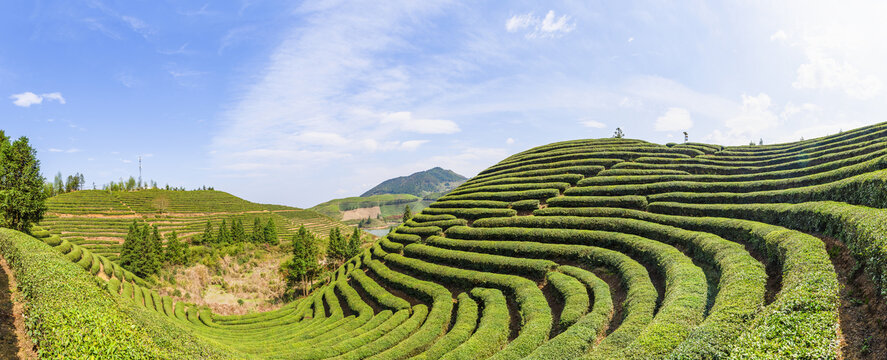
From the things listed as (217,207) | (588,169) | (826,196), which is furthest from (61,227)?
(826,196)

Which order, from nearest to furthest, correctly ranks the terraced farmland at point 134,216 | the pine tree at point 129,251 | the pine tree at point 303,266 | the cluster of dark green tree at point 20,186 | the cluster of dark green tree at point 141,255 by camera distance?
1. the cluster of dark green tree at point 20,186
2. the cluster of dark green tree at point 141,255
3. the pine tree at point 129,251
4. the pine tree at point 303,266
5. the terraced farmland at point 134,216

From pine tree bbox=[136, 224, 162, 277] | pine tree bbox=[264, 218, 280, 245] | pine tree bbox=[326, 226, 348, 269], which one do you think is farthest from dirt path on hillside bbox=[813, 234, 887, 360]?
pine tree bbox=[264, 218, 280, 245]

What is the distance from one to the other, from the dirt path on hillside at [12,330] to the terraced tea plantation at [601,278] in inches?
43.5

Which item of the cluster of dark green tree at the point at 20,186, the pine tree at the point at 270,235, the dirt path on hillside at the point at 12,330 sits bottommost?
the pine tree at the point at 270,235

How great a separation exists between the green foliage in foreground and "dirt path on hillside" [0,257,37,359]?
604 mm

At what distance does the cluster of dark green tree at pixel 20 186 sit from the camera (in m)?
27.7

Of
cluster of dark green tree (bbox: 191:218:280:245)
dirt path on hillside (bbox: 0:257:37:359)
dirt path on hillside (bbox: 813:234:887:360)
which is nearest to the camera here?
dirt path on hillside (bbox: 813:234:887:360)

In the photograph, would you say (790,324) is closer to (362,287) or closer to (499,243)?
(499,243)

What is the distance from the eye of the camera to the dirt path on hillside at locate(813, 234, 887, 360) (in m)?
7.13

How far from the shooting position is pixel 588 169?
121 ft

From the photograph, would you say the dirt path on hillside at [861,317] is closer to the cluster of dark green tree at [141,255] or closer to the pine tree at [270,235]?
the cluster of dark green tree at [141,255]

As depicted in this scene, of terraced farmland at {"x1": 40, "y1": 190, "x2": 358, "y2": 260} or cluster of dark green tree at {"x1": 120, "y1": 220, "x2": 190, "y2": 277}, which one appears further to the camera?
terraced farmland at {"x1": 40, "y1": 190, "x2": 358, "y2": 260}

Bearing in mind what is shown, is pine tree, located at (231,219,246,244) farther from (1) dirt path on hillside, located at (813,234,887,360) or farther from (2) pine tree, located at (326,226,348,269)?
(1) dirt path on hillside, located at (813,234,887,360)

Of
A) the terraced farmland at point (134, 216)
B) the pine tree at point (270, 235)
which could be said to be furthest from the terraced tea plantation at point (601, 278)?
the terraced farmland at point (134, 216)
